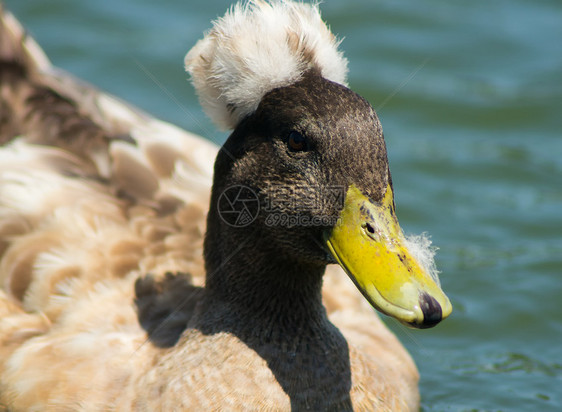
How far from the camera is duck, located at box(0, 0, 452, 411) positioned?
4.10 metres

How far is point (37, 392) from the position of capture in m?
4.87

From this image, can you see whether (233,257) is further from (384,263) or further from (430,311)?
(430,311)

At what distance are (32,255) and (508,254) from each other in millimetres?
4304

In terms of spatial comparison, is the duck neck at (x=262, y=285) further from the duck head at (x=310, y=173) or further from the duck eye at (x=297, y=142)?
the duck eye at (x=297, y=142)

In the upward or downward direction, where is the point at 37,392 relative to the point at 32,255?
downward

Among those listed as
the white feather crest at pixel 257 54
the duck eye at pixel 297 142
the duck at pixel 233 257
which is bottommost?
the duck at pixel 233 257

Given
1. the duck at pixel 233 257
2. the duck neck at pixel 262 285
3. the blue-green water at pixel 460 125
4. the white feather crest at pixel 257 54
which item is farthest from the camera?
the blue-green water at pixel 460 125

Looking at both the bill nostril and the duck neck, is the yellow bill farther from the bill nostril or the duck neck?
the duck neck

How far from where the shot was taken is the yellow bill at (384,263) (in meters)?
3.76

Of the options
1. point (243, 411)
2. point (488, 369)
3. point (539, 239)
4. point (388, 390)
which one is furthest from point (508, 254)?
point (243, 411)

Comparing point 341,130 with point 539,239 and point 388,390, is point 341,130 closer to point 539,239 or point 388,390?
point 388,390

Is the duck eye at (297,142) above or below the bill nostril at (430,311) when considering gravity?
above

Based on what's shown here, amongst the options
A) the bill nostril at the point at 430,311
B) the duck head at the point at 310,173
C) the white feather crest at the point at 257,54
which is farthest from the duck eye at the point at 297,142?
the bill nostril at the point at 430,311

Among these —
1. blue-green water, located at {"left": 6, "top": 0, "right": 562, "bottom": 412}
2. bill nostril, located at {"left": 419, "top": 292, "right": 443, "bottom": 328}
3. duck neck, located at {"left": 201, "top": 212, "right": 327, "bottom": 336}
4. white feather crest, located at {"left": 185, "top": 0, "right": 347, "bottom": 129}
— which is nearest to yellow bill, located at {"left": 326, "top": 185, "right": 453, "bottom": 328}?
bill nostril, located at {"left": 419, "top": 292, "right": 443, "bottom": 328}
